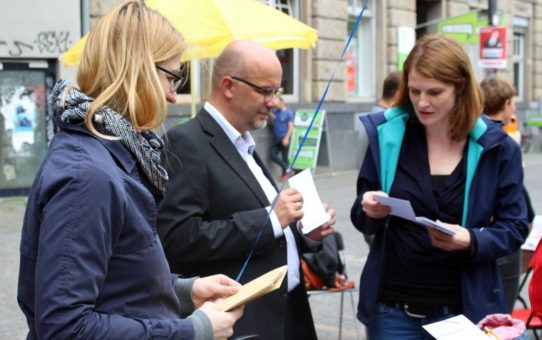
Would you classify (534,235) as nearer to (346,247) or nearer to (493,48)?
(346,247)

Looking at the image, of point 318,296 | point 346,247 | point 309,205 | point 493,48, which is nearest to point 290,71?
point 493,48

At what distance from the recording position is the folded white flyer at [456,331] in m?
2.19

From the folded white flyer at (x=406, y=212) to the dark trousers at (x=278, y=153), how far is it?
1122 cm

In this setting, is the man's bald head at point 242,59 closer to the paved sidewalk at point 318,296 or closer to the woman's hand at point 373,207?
the woman's hand at point 373,207

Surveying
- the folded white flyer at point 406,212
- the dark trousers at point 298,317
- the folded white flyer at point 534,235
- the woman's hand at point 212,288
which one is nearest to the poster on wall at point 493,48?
the folded white flyer at point 534,235

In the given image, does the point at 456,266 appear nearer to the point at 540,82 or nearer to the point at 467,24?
the point at 467,24

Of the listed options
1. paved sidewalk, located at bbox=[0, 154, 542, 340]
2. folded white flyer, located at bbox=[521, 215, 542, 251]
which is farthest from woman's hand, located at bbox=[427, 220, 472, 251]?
paved sidewalk, located at bbox=[0, 154, 542, 340]

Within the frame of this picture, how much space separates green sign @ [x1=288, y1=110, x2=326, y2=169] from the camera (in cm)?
1399

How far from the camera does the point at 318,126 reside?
14.4 m

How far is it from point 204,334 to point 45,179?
52 centimetres

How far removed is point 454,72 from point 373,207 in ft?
1.93

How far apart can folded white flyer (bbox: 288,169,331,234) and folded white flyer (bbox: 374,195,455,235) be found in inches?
12.3

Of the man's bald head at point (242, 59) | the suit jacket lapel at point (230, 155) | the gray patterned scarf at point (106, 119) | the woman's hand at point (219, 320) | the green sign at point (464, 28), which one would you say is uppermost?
the green sign at point (464, 28)

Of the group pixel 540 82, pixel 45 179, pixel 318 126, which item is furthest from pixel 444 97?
pixel 540 82
